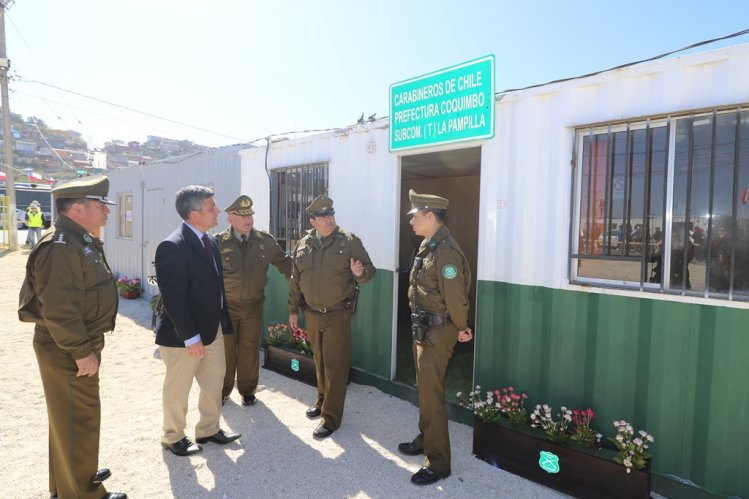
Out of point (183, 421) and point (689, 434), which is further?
point (183, 421)

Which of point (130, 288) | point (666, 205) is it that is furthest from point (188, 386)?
point (130, 288)

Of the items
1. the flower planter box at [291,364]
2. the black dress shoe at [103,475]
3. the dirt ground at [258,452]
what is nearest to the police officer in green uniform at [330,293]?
the dirt ground at [258,452]

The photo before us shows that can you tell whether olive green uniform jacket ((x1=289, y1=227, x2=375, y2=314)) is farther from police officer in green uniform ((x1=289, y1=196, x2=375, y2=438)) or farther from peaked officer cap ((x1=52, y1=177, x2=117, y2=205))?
peaked officer cap ((x1=52, y1=177, x2=117, y2=205))

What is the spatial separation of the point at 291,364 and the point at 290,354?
0.11 meters

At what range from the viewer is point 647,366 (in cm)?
292

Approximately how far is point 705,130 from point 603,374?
177cm

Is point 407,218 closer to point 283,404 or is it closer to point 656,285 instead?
point 283,404

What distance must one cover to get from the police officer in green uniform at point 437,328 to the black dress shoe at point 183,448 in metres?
1.71

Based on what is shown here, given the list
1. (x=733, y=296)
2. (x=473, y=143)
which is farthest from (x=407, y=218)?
(x=733, y=296)

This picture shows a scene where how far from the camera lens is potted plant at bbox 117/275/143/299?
930 centimetres

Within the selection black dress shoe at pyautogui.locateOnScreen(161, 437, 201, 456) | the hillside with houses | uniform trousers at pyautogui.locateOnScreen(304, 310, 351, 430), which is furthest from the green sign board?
the hillside with houses

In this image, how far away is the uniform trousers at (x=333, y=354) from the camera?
3652 mm

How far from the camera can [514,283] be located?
3555mm

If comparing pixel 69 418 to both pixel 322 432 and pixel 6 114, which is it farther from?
pixel 6 114
